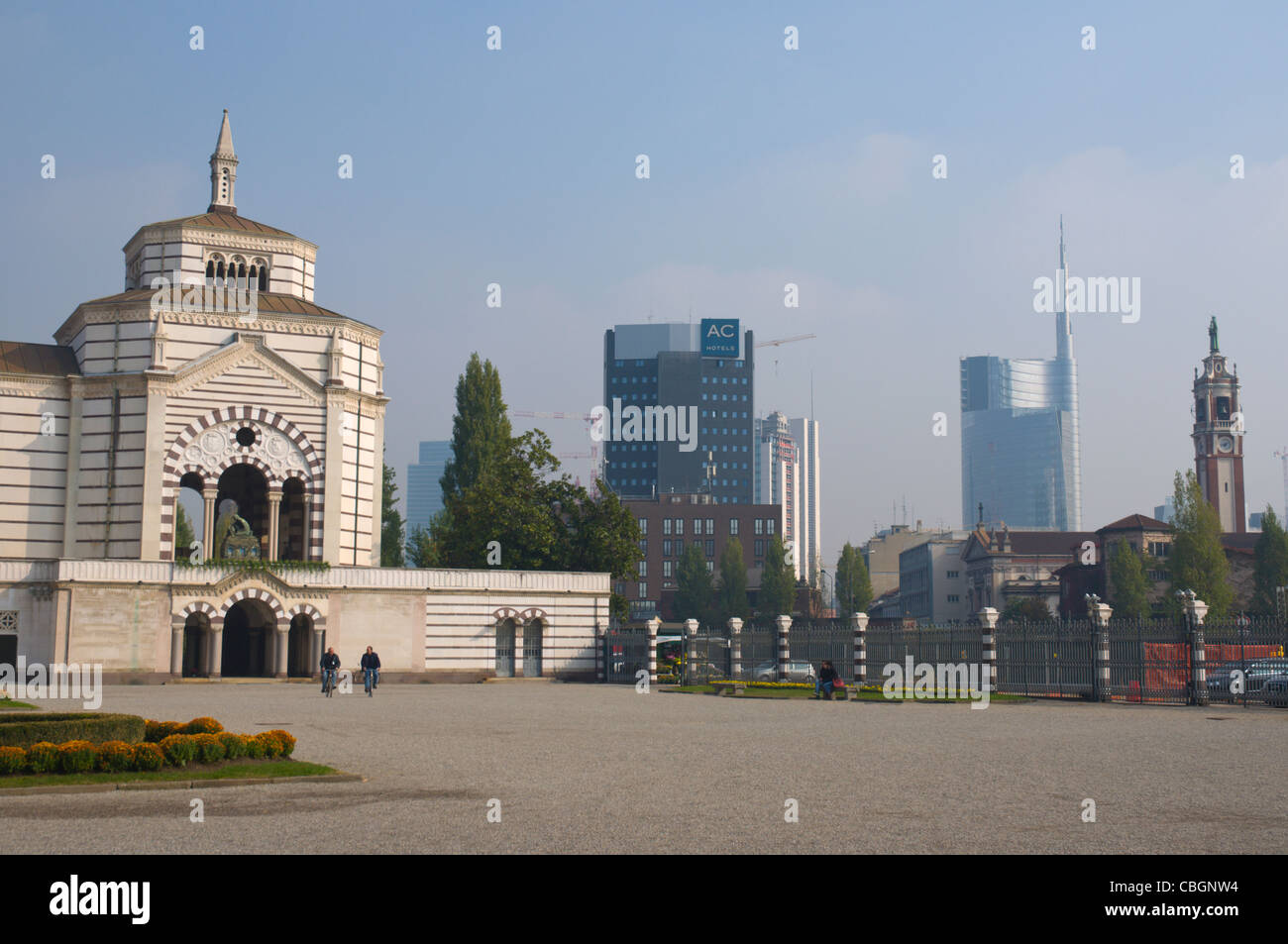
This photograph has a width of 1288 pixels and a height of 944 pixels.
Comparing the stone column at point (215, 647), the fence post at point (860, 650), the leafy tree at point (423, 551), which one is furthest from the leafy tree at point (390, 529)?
the fence post at point (860, 650)

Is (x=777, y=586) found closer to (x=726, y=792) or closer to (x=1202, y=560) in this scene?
(x=1202, y=560)

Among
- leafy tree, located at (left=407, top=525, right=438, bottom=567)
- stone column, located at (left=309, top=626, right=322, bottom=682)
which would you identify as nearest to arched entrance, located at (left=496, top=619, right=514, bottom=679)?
stone column, located at (left=309, top=626, right=322, bottom=682)

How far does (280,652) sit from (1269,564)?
79411 millimetres

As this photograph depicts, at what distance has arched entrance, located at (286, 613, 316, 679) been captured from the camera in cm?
5934

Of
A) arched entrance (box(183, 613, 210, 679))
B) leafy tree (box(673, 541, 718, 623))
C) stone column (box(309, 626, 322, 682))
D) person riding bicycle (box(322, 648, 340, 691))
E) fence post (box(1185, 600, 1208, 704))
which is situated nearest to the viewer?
fence post (box(1185, 600, 1208, 704))

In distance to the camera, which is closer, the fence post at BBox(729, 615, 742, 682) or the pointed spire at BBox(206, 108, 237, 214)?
the fence post at BBox(729, 615, 742, 682)

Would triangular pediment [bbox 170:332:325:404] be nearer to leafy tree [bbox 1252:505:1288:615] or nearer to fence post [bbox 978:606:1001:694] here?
fence post [bbox 978:606:1001:694]

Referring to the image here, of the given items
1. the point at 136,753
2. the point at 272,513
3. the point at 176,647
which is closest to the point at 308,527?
the point at 272,513

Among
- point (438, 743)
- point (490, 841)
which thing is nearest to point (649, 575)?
point (438, 743)

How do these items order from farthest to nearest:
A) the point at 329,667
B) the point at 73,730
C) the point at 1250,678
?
the point at 329,667 < the point at 1250,678 < the point at 73,730

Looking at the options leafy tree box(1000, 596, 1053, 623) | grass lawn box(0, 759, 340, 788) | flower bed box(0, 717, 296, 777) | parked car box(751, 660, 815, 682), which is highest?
leafy tree box(1000, 596, 1053, 623)

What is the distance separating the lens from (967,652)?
4600 centimetres

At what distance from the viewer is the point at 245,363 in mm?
61719

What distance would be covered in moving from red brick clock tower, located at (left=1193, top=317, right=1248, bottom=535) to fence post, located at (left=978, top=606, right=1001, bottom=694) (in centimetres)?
11930
